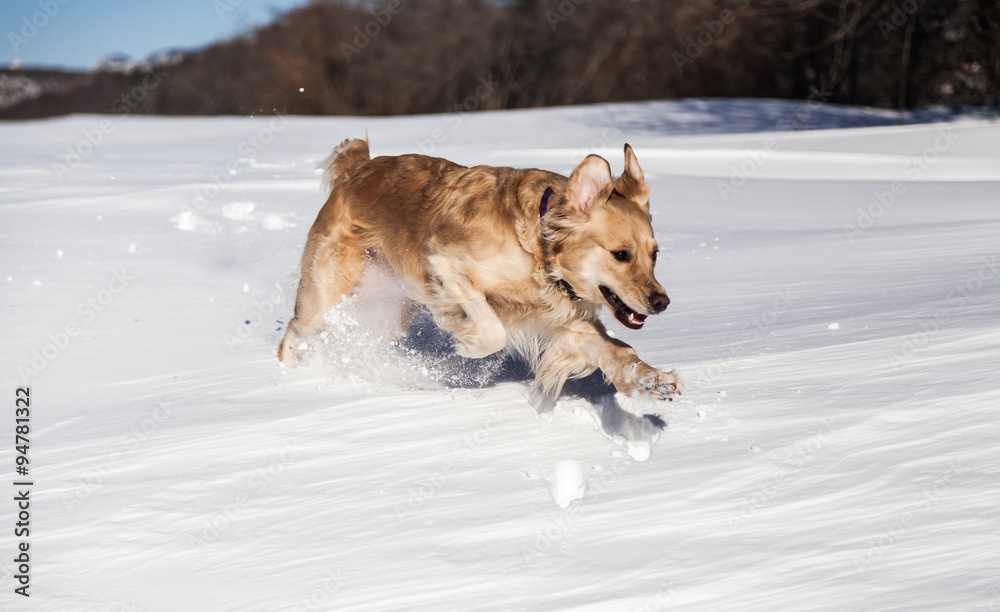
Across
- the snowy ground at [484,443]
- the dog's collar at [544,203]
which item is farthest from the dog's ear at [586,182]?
the snowy ground at [484,443]

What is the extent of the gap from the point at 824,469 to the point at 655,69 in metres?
22.5

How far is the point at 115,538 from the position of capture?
2.83m

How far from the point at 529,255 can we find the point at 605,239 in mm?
409

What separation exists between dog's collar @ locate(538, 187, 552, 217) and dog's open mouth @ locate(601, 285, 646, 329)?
42 cm

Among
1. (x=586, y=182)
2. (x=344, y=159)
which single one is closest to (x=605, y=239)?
(x=586, y=182)

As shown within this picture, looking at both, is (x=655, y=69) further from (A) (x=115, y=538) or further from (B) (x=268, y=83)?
(A) (x=115, y=538)

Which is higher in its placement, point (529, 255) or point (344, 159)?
point (529, 255)

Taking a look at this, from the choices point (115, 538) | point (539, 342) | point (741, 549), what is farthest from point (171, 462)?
point (741, 549)

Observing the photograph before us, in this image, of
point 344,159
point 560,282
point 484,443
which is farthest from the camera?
point 344,159

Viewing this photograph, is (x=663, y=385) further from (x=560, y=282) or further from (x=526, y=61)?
(x=526, y=61)

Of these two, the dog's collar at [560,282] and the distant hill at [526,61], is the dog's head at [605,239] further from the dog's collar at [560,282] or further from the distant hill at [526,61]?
the distant hill at [526,61]

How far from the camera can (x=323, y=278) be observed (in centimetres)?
500

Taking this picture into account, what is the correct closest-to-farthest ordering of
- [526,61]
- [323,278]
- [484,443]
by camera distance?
[484,443], [323,278], [526,61]

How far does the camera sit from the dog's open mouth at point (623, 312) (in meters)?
3.66
